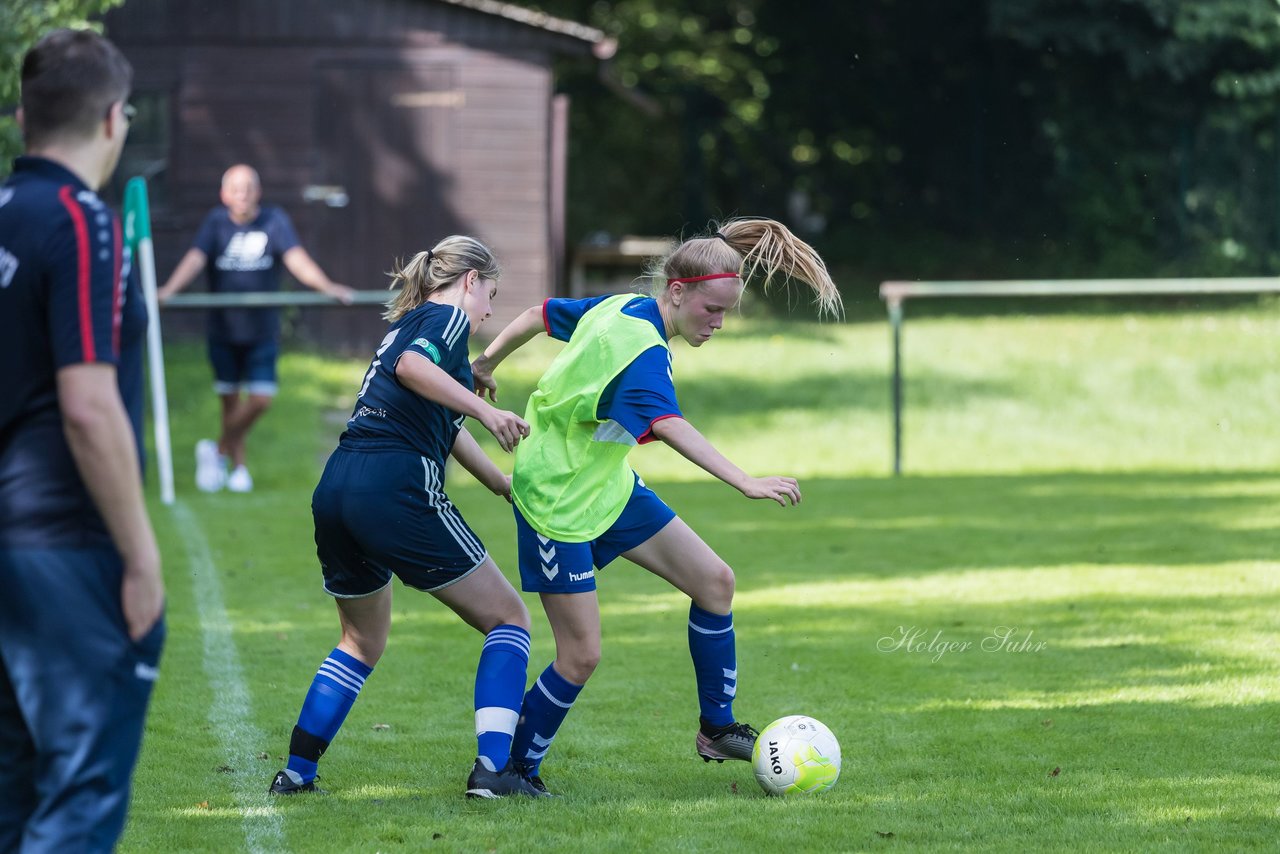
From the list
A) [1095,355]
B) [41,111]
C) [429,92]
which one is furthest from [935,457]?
[41,111]

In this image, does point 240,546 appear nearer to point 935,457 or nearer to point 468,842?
point 468,842

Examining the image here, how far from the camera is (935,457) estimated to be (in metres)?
15.5

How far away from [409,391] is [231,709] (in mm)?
2059

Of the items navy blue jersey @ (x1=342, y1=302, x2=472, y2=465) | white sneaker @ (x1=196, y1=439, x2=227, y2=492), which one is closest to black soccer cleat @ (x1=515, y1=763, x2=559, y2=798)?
navy blue jersey @ (x1=342, y1=302, x2=472, y2=465)

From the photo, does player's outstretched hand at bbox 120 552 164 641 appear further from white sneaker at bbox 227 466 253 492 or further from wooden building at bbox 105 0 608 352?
wooden building at bbox 105 0 608 352

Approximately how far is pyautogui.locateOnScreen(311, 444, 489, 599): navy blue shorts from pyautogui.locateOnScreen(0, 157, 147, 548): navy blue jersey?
5.33 feet

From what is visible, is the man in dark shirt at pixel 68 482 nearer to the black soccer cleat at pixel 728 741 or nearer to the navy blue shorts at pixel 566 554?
the navy blue shorts at pixel 566 554

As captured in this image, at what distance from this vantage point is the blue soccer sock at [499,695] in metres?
4.88

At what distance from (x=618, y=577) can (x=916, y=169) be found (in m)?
23.9

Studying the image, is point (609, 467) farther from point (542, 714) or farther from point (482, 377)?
point (542, 714)

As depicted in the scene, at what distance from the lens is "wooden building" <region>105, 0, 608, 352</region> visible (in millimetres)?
20469

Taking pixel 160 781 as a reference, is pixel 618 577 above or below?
below

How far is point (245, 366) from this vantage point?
12875 millimetres

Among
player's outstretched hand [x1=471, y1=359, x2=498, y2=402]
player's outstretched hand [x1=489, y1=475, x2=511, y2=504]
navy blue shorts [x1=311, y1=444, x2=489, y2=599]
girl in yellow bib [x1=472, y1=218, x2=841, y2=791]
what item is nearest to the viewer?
navy blue shorts [x1=311, y1=444, x2=489, y2=599]
